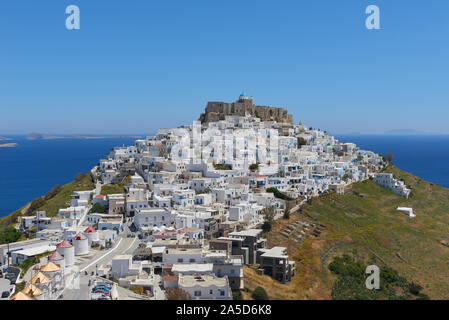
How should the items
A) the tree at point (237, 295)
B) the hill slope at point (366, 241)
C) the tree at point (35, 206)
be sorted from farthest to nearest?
the tree at point (35, 206) → the hill slope at point (366, 241) → the tree at point (237, 295)

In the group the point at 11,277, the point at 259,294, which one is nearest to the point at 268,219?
the point at 259,294

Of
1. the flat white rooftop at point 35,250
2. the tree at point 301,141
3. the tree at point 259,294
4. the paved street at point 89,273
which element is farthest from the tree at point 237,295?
the tree at point 301,141

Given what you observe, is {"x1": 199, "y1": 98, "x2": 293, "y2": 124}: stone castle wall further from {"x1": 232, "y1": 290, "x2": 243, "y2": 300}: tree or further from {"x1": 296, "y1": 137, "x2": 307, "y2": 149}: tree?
{"x1": 232, "y1": 290, "x2": 243, "y2": 300}: tree

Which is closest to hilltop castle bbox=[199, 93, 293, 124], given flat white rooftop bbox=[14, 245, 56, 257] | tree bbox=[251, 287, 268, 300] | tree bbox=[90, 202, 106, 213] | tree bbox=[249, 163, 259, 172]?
tree bbox=[249, 163, 259, 172]

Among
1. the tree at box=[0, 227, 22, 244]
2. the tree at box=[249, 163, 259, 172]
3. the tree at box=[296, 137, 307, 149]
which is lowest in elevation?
the tree at box=[0, 227, 22, 244]

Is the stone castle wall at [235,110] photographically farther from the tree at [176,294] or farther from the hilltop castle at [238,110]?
the tree at [176,294]
